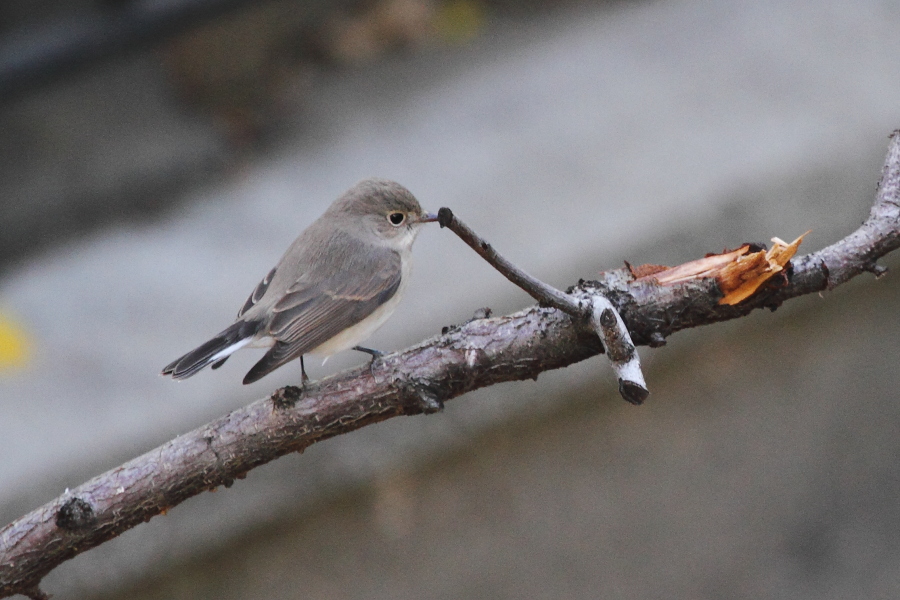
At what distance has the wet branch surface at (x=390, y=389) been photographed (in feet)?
6.92

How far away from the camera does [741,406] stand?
14.0 feet

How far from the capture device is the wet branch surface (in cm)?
211

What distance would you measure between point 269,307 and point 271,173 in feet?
8.45

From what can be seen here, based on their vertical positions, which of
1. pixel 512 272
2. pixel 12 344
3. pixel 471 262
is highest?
pixel 12 344

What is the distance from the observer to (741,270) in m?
2.11

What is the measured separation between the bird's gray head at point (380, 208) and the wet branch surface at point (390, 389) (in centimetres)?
70

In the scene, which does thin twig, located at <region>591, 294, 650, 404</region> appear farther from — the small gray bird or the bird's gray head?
the bird's gray head

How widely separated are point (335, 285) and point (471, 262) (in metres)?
1.85

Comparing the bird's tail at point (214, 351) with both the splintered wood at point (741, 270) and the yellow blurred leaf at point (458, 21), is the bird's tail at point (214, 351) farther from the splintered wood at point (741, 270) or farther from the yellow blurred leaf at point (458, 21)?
the yellow blurred leaf at point (458, 21)

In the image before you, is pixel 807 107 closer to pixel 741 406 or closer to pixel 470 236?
pixel 741 406

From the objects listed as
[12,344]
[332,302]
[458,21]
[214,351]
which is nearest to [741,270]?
[332,302]

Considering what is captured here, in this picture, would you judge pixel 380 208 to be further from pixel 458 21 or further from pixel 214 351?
pixel 458 21

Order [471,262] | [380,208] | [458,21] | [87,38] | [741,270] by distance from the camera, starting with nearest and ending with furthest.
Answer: [741,270], [380,208], [471,262], [87,38], [458,21]

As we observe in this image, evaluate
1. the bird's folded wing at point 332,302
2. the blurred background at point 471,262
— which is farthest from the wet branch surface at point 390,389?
the blurred background at point 471,262
